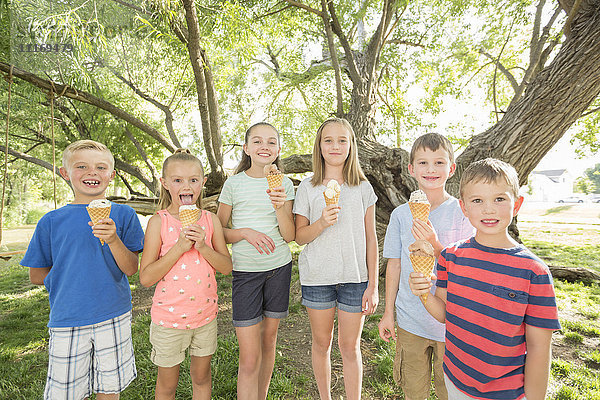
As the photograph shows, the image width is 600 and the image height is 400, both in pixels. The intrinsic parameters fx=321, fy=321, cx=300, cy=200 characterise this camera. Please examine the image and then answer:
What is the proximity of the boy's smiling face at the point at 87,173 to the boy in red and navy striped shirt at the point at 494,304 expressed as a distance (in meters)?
2.20

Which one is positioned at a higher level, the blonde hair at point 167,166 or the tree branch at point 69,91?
the tree branch at point 69,91

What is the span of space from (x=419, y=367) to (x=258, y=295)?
1218 millimetres

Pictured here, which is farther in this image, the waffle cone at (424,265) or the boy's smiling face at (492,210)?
the waffle cone at (424,265)

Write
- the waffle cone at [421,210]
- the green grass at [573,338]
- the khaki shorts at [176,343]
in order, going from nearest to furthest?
1. the waffle cone at [421,210]
2. the khaki shorts at [176,343]
3. the green grass at [573,338]

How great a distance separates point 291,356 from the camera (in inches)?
148

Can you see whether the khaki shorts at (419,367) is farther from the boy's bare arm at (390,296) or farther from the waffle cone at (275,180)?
the waffle cone at (275,180)

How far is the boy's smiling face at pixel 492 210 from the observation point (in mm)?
1554

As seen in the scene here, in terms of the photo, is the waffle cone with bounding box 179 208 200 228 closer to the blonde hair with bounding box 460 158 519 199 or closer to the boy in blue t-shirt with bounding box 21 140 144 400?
the boy in blue t-shirt with bounding box 21 140 144 400

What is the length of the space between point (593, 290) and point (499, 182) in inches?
274

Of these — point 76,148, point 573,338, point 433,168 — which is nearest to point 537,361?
point 433,168

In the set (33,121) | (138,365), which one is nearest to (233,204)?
(138,365)

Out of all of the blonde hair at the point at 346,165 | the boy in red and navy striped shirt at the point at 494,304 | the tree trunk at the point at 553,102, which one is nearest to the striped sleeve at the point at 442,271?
the boy in red and navy striped shirt at the point at 494,304

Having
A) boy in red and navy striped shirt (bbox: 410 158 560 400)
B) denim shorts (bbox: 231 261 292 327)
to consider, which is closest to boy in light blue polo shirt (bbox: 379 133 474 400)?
boy in red and navy striped shirt (bbox: 410 158 560 400)

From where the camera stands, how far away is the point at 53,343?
2119mm
